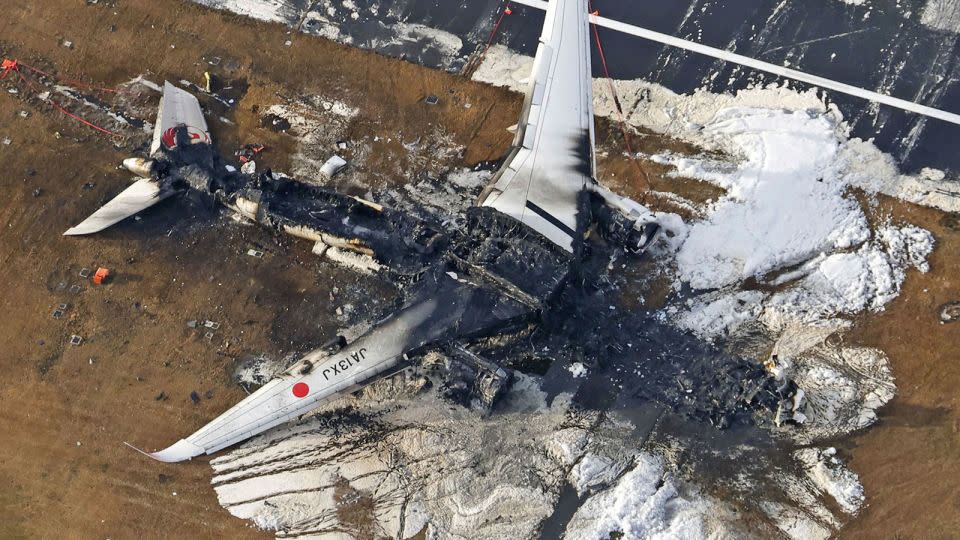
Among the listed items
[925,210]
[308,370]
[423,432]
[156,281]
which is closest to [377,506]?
[423,432]

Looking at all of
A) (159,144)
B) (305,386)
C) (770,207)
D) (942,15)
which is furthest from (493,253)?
(942,15)

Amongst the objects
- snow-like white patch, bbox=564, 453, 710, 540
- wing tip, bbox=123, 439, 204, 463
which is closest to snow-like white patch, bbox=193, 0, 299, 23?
wing tip, bbox=123, 439, 204, 463

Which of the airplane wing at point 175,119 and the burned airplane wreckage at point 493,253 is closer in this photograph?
the burned airplane wreckage at point 493,253

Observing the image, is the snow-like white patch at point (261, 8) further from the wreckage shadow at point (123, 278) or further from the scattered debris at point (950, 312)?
the scattered debris at point (950, 312)

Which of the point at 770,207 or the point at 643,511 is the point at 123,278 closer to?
the point at 643,511

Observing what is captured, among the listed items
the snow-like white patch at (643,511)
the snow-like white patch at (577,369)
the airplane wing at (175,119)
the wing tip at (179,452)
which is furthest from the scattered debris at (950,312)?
the airplane wing at (175,119)

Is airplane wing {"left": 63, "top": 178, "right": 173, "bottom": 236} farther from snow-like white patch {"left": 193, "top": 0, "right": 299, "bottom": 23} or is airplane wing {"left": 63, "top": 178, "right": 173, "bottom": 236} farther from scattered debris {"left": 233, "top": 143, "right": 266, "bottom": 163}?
snow-like white patch {"left": 193, "top": 0, "right": 299, "bottom": 23}

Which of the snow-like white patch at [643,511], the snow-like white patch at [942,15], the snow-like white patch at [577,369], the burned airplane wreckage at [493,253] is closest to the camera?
the snow-like white patch at [643,511]

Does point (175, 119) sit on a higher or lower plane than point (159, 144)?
higher
